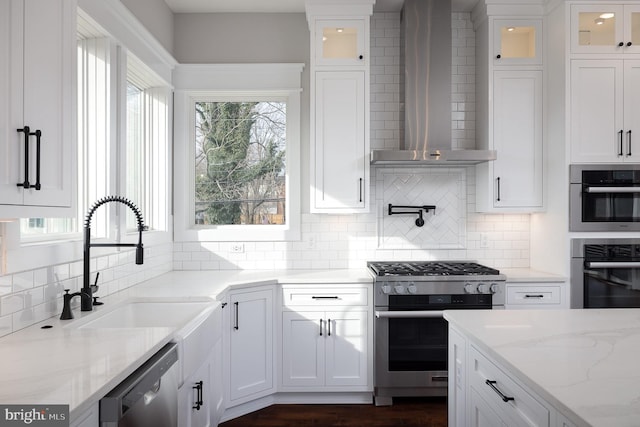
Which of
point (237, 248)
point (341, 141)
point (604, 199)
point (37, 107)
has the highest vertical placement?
point (341, 141)

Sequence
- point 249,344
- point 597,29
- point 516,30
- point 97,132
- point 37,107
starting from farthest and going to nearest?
1. point 516,30
2. point 597,29
3. point 249,344
4. point 97,132
5. point 37,107

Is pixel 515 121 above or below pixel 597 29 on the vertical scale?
below

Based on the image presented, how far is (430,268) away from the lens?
11.0 feet

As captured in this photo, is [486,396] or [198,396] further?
[198,396]

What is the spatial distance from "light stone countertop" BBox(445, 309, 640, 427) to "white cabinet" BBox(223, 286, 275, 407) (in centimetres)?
151

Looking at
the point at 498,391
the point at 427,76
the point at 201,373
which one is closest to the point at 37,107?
the point at 201,373

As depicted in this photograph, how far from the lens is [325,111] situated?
3.38 m

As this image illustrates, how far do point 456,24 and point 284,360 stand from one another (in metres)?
3.18

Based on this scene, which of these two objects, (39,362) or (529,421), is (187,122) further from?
(529,421)

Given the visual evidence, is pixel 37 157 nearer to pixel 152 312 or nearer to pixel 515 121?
pixel 152 312

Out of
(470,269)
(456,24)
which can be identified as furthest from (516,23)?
(470,269)

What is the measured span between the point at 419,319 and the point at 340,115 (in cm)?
168

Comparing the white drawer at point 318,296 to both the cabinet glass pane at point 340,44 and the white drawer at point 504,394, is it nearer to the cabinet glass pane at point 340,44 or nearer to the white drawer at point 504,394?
the white drawer at point 504,394

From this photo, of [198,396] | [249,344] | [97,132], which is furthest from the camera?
[249,344]
